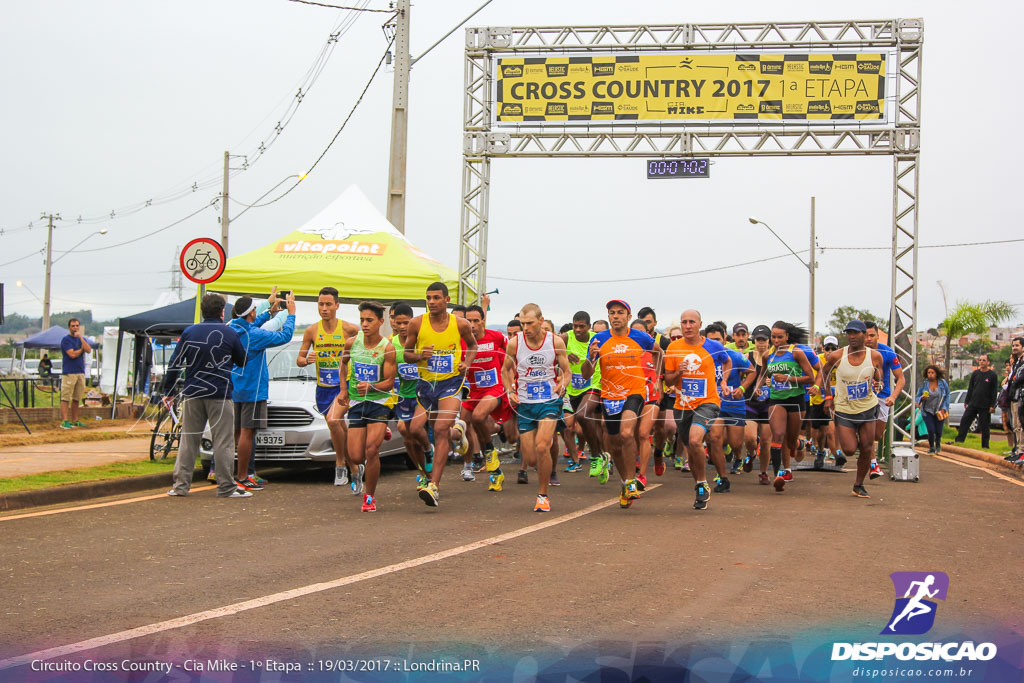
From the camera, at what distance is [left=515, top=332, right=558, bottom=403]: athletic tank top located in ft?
35.8

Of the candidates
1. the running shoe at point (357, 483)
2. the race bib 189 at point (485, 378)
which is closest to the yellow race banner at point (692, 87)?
the race bib 189 at point (485, 378)

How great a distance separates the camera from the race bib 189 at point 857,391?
40.3ft

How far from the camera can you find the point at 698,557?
8078 millimetres

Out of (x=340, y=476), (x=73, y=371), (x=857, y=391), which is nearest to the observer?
(x=857, y=391)

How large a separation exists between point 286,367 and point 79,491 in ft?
12.3

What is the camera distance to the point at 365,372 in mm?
10812

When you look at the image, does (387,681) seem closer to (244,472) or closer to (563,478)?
(244,472)

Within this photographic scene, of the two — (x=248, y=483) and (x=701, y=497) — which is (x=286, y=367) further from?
(x=701, y=497)

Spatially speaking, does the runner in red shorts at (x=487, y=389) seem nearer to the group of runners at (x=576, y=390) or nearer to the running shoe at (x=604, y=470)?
the group of runners at (x=576, y=390)

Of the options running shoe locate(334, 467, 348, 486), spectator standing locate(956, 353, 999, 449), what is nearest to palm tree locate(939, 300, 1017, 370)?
spectator standing locate(956, 353, 999, 449)

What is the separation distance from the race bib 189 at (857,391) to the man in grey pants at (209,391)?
701cm

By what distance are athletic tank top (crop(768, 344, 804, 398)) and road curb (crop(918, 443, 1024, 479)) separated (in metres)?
4.84

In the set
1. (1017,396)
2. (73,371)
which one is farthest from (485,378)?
(73,371)

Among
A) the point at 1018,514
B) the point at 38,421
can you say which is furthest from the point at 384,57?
the point at 1018,514
